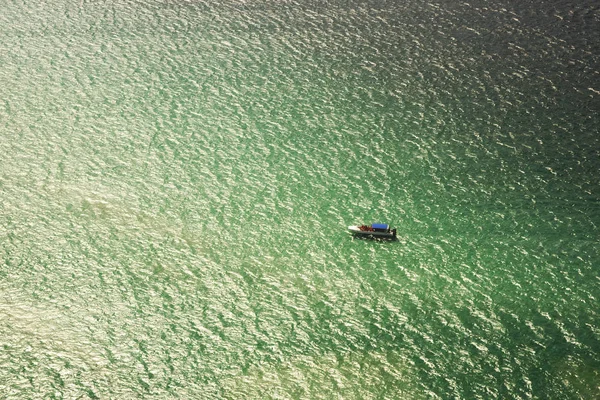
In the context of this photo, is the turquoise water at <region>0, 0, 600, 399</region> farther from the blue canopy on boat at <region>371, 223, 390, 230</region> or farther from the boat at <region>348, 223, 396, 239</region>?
the blue canopy on boat at <region>371, 223, 390, 230</region>

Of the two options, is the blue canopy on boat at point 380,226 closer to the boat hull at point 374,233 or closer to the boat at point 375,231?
the boat at point 375,231

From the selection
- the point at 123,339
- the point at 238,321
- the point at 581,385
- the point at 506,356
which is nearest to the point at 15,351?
the point at 123,339

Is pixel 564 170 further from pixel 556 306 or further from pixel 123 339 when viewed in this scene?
pixel 123 339

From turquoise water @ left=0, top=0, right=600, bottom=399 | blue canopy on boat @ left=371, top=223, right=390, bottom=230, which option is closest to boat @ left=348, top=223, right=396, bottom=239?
blue canopy on boat @ left=371, top=223, right=390, bottom=230

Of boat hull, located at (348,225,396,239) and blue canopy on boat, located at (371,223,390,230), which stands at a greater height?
blue canopy on boat, located at (371,223,390,230)

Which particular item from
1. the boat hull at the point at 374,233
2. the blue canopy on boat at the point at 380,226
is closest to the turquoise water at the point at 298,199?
the boat hull at the point at 374,233

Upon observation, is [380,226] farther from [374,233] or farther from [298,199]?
[298,199]

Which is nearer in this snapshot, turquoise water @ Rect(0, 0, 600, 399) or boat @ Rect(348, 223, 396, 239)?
turquoise water @ Rect(0, 0, 600, 399)
